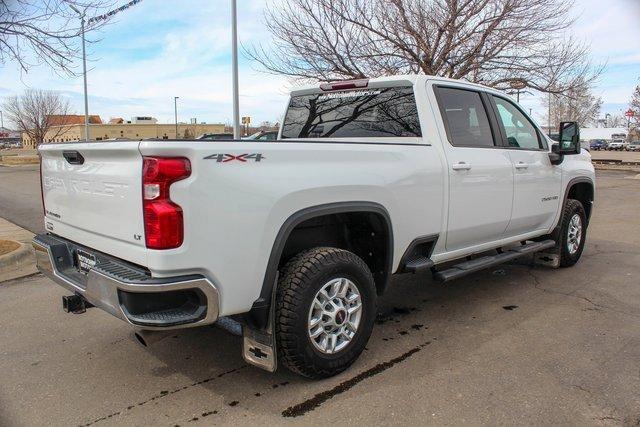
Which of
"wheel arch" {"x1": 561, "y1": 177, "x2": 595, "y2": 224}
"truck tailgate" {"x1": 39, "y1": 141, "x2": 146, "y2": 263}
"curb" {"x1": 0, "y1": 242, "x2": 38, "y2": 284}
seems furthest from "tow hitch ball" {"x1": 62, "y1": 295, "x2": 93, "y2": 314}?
"wheel arch" {"x1": 561, "y1": 177, "x2": 595, "y2": 224}

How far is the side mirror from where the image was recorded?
216 inches

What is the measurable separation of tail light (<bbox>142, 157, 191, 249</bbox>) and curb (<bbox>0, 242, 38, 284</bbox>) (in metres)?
4.38

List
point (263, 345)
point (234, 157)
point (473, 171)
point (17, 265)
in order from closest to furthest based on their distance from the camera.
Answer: point (234, 157) → point (263, 345) → point (473, 171) → point (17, 265)

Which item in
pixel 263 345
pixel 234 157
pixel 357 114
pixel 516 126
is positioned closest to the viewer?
pixel 234 157

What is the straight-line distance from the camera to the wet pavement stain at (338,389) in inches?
122

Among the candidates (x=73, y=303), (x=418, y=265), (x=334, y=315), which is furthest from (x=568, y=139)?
(x=73, y=303)

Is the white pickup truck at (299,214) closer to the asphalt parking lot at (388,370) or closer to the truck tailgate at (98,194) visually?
the truck tailgate at (98,194)

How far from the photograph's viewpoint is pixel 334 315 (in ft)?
11.1

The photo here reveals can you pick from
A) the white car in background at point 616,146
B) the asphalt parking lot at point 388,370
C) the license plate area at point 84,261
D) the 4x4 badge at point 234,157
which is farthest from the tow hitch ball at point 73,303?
the white car in background at point 616,146

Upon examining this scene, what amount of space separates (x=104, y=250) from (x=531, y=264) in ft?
16.7

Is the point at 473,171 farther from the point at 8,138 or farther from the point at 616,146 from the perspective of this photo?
the point at 8,138

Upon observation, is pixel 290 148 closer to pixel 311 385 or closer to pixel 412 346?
pixel 311 385

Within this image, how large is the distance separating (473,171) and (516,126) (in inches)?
49.4

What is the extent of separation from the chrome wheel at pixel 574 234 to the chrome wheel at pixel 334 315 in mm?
3700
